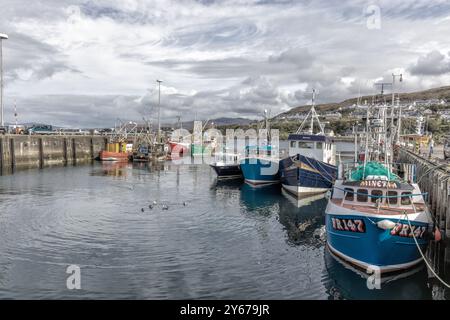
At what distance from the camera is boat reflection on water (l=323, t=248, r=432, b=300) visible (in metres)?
16.5

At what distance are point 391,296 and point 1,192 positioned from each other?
34.8 metres

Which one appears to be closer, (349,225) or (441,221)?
(349,225)

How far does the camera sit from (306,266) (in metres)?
19.7

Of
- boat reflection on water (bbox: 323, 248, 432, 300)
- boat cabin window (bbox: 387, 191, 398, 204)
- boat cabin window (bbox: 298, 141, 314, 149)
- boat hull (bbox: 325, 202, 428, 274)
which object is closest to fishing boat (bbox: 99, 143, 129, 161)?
boat cabin window (bbox: 298, 141, 314, 149)

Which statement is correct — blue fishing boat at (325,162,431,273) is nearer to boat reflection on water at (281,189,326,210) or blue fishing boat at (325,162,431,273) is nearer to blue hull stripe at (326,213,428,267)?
blue hull stripe at (326,213,428,267)

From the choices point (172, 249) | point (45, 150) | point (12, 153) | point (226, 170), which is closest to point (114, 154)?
point (45, 150)

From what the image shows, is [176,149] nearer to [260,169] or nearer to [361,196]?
[260,169]

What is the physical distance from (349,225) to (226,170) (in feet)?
117

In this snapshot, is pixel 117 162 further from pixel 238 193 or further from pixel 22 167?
pixel 238 193

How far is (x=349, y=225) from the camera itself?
727 inches
